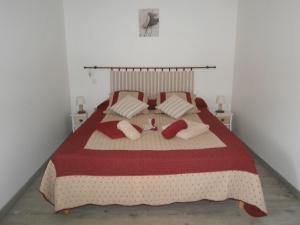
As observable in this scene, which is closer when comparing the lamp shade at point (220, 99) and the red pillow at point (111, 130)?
the red pillow at point (111, 130)

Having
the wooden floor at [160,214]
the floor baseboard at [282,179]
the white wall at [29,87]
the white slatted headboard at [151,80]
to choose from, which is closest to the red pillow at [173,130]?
the wooden floor at [160,214]

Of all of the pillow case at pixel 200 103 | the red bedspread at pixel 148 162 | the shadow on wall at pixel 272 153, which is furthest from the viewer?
the pillow case at pixel 200 103

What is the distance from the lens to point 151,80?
4.17 meters

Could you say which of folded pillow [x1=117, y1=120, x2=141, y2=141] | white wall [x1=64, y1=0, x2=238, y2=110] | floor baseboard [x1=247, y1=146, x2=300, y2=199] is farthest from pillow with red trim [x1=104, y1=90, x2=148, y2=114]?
floor baseboard [x1=247, y1=146, x2=300, y2=199]

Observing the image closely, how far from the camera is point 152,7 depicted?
398 centimetres

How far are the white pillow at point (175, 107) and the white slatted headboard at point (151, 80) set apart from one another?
0.53 m

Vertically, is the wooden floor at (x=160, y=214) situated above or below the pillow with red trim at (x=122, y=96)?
below

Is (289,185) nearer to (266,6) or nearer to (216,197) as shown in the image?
(216,197)

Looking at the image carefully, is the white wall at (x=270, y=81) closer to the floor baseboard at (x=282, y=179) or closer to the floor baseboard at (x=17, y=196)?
the floor baseboard at (x=282, y=179)

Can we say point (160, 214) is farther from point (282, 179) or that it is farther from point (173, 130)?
point (282, 179)

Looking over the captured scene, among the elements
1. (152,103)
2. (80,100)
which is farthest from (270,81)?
(80,100)

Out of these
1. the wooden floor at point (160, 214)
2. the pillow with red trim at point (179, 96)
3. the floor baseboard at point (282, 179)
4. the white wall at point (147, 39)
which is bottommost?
the wooden floor at point (160, 214)

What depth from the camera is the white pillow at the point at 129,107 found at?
3.43m

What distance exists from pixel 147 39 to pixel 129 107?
1246mm
